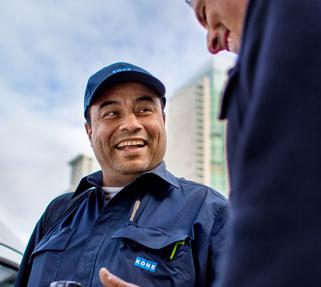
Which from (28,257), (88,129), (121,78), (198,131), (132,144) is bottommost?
(28,257)

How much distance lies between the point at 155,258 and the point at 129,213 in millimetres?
279

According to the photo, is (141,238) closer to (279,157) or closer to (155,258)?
(155,258)

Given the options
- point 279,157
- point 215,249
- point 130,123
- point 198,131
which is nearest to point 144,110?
point 130,123

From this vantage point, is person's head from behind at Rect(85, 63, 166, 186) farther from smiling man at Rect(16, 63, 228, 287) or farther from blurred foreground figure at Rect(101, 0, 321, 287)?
blurred foreground figure at Rect(101, 0, 321, 287)

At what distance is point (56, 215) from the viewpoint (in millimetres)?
2172

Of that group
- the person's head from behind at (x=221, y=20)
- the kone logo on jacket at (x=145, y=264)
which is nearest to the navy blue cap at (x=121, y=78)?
the kone logo on jacket at (x=145, y=264)

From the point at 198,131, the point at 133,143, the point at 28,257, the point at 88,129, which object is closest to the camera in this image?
the point at 28,257

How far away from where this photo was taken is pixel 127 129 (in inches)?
89.7

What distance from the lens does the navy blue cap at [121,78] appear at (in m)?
2.26

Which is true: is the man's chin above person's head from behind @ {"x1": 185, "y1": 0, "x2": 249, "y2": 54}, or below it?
above

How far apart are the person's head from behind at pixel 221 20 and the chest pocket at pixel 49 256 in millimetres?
1251

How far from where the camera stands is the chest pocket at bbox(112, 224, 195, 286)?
1.66 metres

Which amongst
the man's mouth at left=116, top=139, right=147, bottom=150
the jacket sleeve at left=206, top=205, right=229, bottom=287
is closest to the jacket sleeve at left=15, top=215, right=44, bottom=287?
the man's mouth at left=116, top=139, right=147, bottom=150

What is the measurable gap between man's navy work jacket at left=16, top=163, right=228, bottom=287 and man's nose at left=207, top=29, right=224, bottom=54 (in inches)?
37.4
